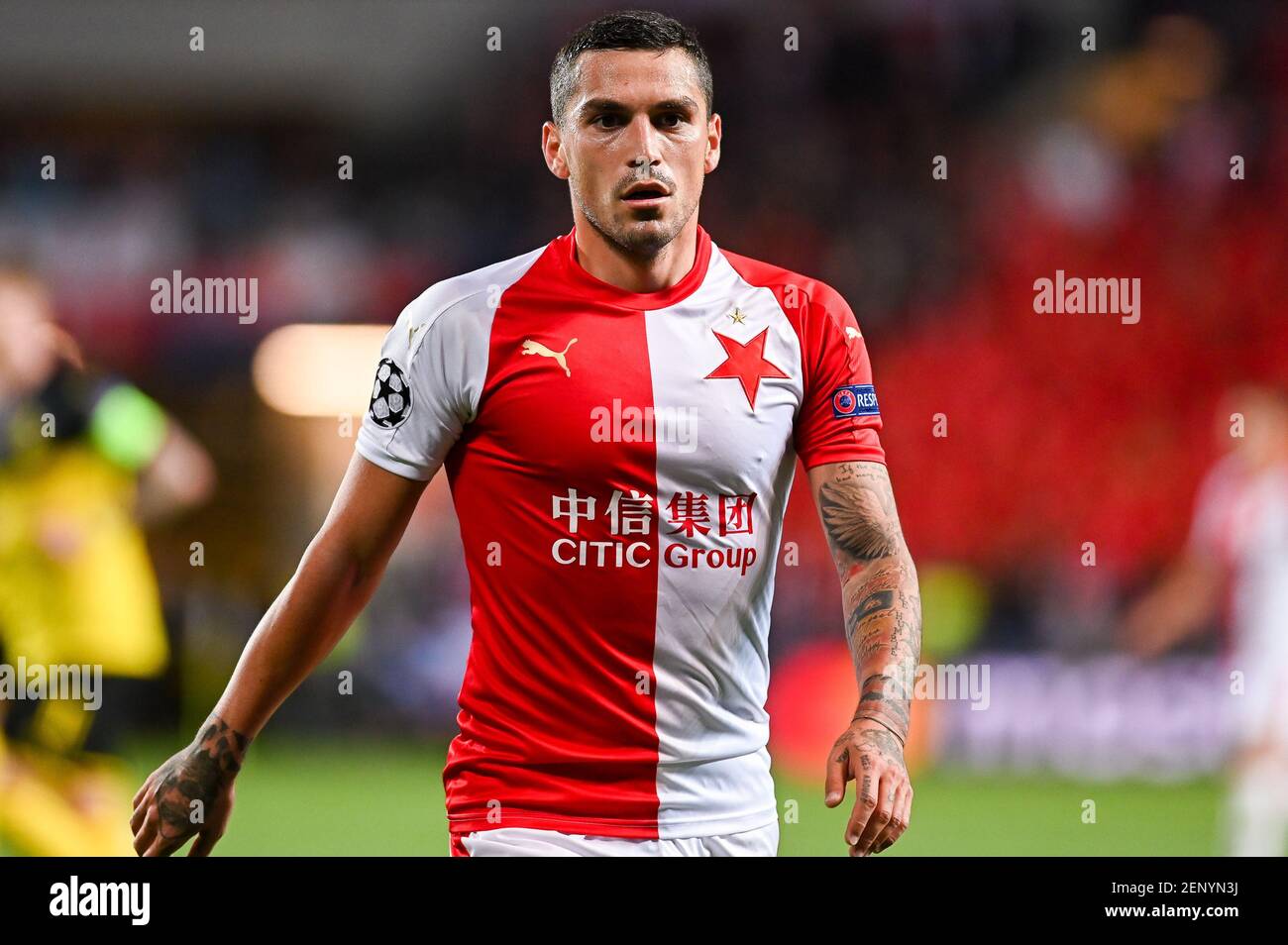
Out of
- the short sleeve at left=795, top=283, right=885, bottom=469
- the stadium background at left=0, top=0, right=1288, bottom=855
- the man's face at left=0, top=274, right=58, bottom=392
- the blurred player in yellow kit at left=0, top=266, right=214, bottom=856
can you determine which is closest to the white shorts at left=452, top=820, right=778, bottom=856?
the short sleeve at left=795, top=283, right=885, bottom=469

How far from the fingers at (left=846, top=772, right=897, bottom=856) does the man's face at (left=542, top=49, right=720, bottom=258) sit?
97 centimetres

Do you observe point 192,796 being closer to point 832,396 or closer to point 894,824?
point 894,824

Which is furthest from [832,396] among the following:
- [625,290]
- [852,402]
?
[625,290]

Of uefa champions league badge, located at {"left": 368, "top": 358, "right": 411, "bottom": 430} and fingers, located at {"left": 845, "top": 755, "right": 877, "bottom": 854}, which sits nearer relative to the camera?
fingers, located at {"left": 845, "top": 755, "right": 877, "bottom": 854}

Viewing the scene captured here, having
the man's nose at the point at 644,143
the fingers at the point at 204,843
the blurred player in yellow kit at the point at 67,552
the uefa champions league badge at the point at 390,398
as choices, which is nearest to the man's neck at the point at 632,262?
the man's nose at the point at 644,143

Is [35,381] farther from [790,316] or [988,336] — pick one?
[988,336]

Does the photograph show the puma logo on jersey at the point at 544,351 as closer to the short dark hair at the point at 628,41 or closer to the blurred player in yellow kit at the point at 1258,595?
the short dark hair at the point at 628,41

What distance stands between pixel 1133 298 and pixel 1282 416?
259 cm

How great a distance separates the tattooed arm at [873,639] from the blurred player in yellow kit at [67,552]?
9.20ft

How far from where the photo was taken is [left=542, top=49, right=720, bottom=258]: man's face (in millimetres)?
2461

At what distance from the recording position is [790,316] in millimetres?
2553

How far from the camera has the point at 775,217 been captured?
9.23m

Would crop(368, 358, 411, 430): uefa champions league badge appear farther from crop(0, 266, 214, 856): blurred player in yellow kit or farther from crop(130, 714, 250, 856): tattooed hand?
crop(0, 266, 214, 856): blurred player in yellow kit

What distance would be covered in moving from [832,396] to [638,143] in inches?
21.1
